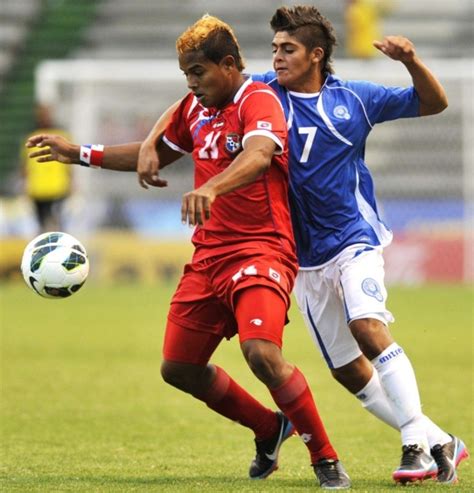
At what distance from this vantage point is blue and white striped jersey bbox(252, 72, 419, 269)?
6699 millimetres

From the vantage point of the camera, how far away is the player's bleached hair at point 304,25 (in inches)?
265

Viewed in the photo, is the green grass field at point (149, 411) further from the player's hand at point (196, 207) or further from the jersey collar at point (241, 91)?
the jersey collar at point (241, 91)

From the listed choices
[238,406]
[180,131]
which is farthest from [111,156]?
[238,406]

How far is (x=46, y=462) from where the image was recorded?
23.5 feet

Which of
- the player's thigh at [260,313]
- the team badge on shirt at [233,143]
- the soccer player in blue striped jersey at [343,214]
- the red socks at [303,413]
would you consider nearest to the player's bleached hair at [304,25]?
the soccer player in blue striped jersey at [343,214]

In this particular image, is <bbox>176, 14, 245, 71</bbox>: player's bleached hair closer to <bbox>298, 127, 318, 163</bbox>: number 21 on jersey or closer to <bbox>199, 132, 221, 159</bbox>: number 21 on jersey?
<bbox>199, 132, 221, 159</bbox>: number 21 on jersey

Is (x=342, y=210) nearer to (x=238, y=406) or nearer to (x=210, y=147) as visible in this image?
(x=210, y=147)

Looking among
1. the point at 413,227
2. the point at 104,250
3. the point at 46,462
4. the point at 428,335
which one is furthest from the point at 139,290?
the point at 46,462

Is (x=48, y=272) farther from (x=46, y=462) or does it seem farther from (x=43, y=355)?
(x=43, y=355)

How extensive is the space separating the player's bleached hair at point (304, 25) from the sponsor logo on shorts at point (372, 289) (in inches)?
50.1

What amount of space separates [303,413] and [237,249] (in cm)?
87

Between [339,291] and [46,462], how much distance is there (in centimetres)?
192

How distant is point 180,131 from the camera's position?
694cm

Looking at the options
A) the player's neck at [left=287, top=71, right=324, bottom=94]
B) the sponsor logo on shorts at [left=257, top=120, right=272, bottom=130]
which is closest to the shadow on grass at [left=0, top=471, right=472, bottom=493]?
the sponsor logo on shorts at [left=257, top=120, right=272, bottom=130]
